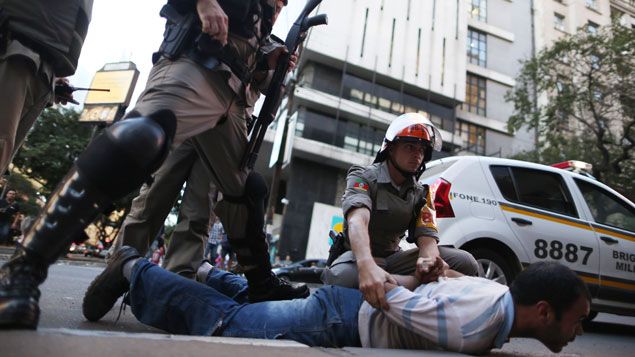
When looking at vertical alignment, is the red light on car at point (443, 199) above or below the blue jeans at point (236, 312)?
above

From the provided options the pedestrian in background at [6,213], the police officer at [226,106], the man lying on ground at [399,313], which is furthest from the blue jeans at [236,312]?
the pedestrian in background at [6,213]

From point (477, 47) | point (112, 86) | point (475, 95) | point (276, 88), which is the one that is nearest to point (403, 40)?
point (475, 95)

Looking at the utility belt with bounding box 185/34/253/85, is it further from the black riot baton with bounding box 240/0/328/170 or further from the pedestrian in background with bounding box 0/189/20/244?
the pedestrian in background with bounding box 0/189/20/244

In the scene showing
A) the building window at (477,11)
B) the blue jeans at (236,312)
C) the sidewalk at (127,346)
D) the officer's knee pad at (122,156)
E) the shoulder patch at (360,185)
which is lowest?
the sidewalk at (127,346)

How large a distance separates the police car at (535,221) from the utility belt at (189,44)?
255 cm

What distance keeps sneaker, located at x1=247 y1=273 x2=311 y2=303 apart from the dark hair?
113 centimetres

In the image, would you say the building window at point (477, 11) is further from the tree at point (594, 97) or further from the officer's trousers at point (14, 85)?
the officer's trousers at point (14, 85)

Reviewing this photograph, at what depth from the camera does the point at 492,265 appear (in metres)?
3.85

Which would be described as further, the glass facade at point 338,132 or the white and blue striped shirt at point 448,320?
the glass facade at point 338,132

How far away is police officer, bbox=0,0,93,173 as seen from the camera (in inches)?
71.3

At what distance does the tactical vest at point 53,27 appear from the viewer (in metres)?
1.86

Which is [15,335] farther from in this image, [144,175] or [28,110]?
[28,110]

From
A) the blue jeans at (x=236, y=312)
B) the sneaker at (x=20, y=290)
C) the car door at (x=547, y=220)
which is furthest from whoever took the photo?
the car door at (x=547, y=220)

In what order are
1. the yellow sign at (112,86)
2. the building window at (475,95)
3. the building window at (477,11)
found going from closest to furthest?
the yellow sign at (112,86) < the building window at (475,95) < the building window at (477,11)
